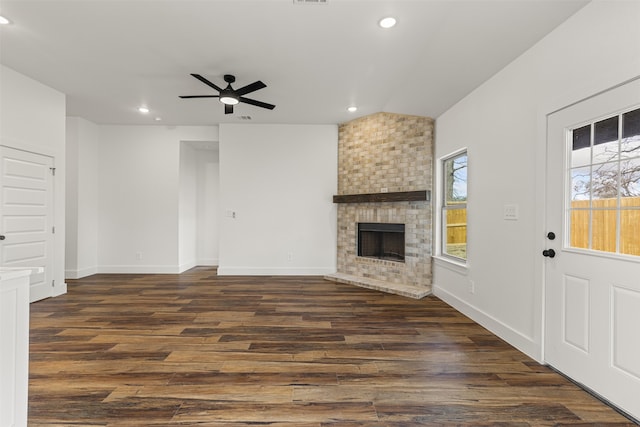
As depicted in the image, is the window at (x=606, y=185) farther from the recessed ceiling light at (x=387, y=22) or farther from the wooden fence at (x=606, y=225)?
the recessed ceiling light at (x=387, y=22)

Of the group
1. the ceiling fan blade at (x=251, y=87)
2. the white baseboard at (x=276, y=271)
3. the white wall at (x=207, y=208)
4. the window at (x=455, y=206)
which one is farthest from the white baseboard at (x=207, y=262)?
the window at (x=455, y=206)

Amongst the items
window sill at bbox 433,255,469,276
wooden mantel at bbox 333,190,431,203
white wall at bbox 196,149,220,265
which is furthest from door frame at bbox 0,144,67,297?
window sill at bbox 433,255,469,276

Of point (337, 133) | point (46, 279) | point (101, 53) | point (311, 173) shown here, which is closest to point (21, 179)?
point (46, 279)

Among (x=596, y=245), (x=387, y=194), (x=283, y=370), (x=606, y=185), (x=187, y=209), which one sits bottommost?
(x=283, y=370)

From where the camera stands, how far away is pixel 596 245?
1.92 m

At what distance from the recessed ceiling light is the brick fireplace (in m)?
2.16

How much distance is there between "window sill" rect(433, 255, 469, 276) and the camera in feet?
11.3

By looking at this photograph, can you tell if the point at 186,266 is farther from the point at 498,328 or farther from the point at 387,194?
the point at 498,328

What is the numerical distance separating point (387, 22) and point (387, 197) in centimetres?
259

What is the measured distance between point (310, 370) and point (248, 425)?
0.64 metres

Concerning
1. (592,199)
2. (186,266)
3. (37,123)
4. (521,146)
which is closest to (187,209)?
(186,266)

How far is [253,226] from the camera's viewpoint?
5.45m

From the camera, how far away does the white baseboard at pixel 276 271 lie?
5.42 meters

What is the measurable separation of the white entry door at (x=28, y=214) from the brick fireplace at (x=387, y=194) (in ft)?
13.4
